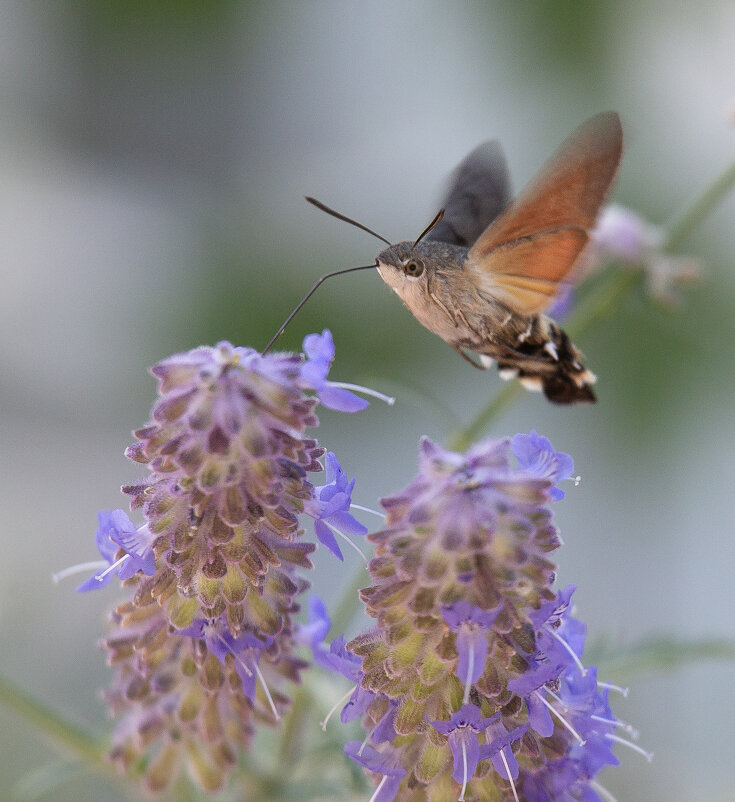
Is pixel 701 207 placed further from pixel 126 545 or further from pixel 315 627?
pixel 126 545

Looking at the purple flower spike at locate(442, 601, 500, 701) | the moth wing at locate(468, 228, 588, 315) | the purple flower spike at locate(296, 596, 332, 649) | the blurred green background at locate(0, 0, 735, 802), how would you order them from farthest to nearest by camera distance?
1. the blurred green background at locate(0, 0, 735, 802)
2. the moth wing at locate(468, 228, 588, 315)
3. the purple flower spike at locate(296, 596, 332, 649)
4. the purple flower spike at locate(442, 601, 500, 701)

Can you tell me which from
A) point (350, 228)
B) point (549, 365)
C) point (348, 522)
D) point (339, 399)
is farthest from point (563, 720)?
point (350, 228)

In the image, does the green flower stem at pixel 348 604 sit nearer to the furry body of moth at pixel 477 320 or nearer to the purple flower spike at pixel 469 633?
the furry body of moth at pixel 477 320

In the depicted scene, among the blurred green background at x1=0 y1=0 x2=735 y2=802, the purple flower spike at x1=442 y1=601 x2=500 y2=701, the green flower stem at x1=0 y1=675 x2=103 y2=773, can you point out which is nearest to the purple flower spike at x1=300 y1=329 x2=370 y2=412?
the purple flower spike at x1=442 y1=601 x2=500 y2=701

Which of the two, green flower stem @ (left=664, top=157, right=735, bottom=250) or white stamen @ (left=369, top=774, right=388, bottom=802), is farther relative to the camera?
green flower stem @ (left=664, top=157, right=735, bottom=250)

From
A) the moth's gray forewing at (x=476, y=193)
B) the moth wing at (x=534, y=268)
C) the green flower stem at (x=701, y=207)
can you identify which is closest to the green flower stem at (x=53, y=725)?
the moth wing at (x=534, y=268)

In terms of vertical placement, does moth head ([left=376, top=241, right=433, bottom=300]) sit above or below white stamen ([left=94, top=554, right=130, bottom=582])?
above

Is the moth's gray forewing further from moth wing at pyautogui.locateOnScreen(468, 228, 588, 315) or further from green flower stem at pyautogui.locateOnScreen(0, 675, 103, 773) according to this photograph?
green flower stem at pyautogui.locateOnScreen(0, 675, 103, 773)
